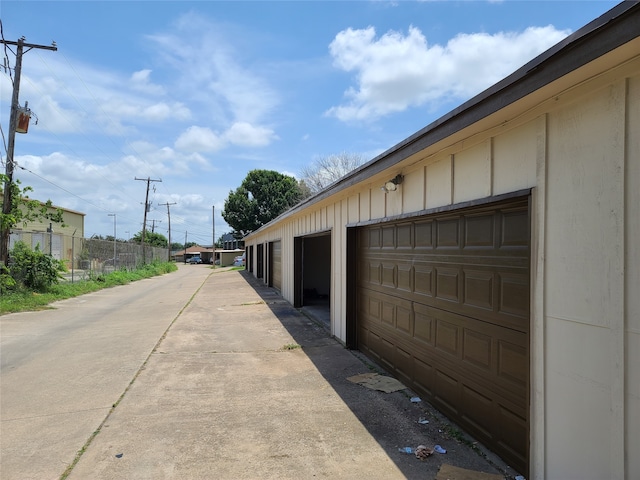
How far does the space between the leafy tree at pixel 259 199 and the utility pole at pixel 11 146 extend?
1194 inches

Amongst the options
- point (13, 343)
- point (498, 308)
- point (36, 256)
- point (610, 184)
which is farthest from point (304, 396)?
point (36, 256)

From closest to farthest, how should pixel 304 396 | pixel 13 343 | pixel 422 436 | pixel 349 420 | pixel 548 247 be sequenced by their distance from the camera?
pixel 548 247 → pixel 422 436 → pixel 349 420 → pixel 304 396 → pixel 13 343

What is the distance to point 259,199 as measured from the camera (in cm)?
4650

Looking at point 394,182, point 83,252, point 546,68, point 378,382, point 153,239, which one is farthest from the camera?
point 153,239

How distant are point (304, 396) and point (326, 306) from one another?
811 centimetres

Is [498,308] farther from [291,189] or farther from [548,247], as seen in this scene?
[291,189]

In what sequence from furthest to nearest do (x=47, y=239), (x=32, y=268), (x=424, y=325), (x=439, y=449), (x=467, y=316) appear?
(x=47, y=239) → (x=32, y=268) → (x=424, y=325) → (x=467, y=316) → (x=439, y=449)

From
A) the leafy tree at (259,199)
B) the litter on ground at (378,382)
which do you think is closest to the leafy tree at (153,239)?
the leafy tree at (259,199)

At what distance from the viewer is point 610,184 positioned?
2.54 metres

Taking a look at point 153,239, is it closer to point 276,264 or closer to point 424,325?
point 276,264

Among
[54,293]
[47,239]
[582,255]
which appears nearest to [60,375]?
[582,255]

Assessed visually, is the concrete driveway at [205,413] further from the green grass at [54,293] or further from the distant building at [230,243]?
the distant building at [230,243]

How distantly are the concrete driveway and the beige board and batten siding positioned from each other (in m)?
0.88

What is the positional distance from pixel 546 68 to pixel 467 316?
7.61ft
